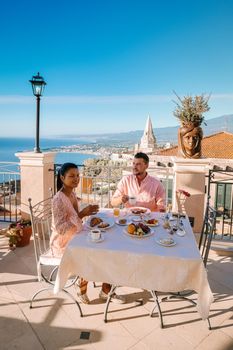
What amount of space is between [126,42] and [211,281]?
12.0 metres

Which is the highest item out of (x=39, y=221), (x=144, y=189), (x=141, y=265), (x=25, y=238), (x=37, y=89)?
(x=37, y=89)

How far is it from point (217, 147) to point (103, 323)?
24185 millimetres

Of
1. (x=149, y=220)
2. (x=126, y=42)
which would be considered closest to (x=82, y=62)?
(x=126, y=42)

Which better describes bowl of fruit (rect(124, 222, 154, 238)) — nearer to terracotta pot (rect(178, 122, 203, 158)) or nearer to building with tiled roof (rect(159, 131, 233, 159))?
terracotta pot (rect(178, 122, 203, 158))

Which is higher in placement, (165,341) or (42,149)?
(42,149)

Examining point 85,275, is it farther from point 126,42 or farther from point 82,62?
point 82,62

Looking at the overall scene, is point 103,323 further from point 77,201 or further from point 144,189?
point 144,189

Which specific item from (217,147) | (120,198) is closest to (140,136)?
(217,147)

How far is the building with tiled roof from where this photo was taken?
72.7 ft

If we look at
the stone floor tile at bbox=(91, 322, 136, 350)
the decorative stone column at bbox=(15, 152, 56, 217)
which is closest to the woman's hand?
the stone floor tile at bbox=(91, 322, 136, 350)

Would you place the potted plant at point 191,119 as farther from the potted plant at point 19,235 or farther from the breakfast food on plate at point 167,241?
the potted plant at point 19,235

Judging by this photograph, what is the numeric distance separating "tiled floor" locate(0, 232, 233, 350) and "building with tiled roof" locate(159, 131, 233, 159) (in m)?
19.9

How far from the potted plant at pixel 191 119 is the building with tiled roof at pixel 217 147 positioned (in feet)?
60.3

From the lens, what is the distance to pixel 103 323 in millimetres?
1945
